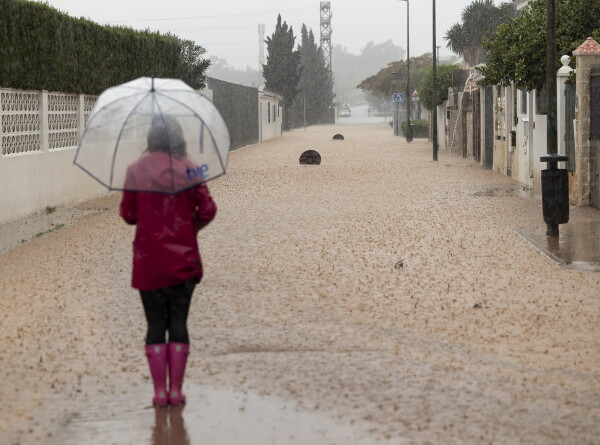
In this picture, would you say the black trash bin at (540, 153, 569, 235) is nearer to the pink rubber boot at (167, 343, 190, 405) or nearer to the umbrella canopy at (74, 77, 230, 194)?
the umbrella canopy at (74, 77, 230, 194)

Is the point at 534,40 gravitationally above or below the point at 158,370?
above

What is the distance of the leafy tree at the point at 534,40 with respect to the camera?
20.3 m

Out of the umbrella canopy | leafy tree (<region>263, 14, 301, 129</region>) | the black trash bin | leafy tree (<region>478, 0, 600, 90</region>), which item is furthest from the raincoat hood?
leafy tree (<region>263, 14, 301, 129</region>)

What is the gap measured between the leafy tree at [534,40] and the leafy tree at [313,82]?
282ft

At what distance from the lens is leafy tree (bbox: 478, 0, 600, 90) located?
20266 millimetres

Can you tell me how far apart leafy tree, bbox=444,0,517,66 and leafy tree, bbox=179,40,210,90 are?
4274 cm

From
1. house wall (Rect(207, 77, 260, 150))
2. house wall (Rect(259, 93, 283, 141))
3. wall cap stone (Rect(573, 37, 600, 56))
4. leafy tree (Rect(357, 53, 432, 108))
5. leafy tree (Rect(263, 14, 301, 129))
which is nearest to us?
wall cap stone (Rect(573, 37, 600, 56))

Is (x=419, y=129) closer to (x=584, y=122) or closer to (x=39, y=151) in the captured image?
(x=39, y=151)

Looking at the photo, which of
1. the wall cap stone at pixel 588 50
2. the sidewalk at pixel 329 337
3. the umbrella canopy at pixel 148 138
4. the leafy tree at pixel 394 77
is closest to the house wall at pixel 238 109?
the wall cap stone at pixel 588 50

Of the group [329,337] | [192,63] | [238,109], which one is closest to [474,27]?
[238,109]

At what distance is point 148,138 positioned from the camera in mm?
6125

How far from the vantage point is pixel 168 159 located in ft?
19.9

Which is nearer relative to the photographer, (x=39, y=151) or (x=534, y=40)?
(x=39, y=151)

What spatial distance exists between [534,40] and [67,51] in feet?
27.3
